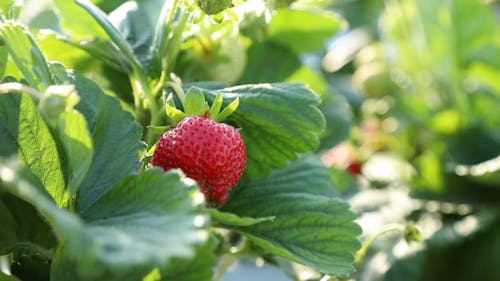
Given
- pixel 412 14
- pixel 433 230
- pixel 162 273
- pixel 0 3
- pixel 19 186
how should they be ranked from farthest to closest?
pixel 412 14
pixel 433 230
pixel 0 3
pixel 162 273
pixel 19 186

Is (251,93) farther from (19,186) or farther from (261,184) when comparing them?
(19,186)

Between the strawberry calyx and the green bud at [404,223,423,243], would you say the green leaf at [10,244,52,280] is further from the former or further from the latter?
the green bud at [404,223,423,243]

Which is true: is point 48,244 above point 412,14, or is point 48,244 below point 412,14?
above

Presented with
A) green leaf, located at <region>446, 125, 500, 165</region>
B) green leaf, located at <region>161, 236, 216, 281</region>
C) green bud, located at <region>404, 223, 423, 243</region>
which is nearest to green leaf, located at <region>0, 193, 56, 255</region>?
green leaf, located at <region>161, 236, 216, 281</region>

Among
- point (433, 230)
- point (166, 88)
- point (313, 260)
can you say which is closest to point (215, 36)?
point (166, 88)

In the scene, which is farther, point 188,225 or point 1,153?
point 1,153

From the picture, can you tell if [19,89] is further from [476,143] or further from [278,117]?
[476,143]
